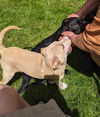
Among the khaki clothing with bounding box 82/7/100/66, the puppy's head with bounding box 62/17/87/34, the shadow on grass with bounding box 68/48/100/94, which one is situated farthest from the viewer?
the shadow on grass with bounding box 68/48/100/94

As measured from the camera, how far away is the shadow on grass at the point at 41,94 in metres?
4.05

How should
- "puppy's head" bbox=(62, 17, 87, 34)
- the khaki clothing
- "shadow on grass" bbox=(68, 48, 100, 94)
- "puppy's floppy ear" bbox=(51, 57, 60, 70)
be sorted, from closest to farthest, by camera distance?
the khaki clothing → "puppy's floppy ear" bbox=(51, 57, 60, 70) → "puppy's head" bbox=(62, 17, 87, 34) → "shadow on grass" bbox=(68, 48, 100, 94)

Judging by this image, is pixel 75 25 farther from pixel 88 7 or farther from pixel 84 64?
pixel 84 64

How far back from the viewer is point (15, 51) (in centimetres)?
369

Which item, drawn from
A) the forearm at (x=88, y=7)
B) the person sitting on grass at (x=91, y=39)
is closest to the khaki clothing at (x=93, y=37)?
the person sitting on grass at (x=91, y=39)

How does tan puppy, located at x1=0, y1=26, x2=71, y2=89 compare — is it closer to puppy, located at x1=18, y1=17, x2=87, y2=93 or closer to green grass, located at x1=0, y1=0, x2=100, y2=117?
puppy, located at x1=18, y1=17, x2=87, y2=93

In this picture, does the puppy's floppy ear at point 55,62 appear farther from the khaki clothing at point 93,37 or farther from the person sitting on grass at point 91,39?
the khaki clothing at point 93,37

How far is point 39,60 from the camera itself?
12.1ft

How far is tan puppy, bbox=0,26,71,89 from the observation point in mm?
3531

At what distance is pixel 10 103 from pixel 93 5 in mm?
2074

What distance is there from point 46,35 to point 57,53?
1421mm

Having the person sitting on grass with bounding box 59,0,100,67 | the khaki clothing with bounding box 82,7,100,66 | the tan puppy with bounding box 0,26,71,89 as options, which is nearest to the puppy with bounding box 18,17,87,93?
the tan puppy with bounding box 0,26,71,89

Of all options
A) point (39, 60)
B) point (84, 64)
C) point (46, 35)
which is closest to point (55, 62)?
point (39, 60)

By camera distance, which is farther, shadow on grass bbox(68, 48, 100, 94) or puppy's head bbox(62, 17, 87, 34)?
shadow on grass bbox(68, 48, 100, 94)
